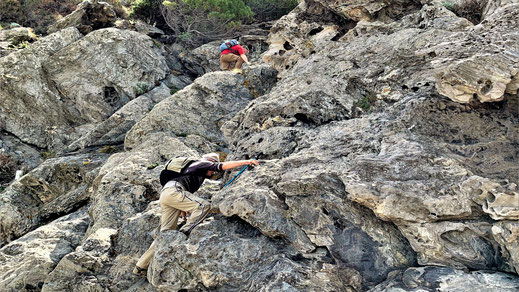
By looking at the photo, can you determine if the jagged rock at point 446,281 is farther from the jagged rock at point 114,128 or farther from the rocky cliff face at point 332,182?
the jagged rock at point 114,128

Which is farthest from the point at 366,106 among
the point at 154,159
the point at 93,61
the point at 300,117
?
the point at 93,61

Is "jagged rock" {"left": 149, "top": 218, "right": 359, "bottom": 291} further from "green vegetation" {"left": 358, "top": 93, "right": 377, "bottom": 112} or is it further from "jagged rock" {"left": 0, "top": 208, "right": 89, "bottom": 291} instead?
"green vegetation" {"left": 358, "top": 93, "right": 377, "bottom": 112}

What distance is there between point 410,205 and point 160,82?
17.4 metres

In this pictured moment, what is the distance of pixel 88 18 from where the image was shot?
26.3 m

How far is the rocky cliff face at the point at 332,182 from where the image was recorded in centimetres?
657

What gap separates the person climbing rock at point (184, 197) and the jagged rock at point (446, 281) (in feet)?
13.2

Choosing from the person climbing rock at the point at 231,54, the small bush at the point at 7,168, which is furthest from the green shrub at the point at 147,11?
the small bush at the point at 7,168

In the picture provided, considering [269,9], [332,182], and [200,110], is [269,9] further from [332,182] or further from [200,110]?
[332,182]

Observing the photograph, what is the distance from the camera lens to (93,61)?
21766mm

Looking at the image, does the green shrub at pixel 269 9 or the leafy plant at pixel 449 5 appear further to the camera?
the green shrub at pixel 269 9

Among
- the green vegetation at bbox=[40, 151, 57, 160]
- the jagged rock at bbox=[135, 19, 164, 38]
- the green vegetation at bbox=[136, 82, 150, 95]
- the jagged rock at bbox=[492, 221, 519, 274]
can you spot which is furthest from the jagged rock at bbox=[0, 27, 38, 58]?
the jagged rock at bbox=[492, 221, 519, 274]

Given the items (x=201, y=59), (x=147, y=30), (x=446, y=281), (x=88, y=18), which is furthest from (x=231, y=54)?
(x=446, y=281)

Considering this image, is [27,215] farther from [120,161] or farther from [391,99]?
[391,99]

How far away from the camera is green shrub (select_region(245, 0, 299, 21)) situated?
94.8ft
